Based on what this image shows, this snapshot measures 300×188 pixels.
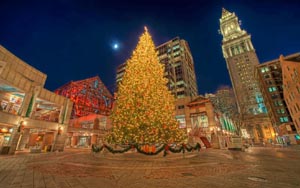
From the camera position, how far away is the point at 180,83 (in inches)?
2562

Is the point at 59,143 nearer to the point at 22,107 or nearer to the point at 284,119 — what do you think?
the point at 22,107

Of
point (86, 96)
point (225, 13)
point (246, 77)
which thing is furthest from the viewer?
point (225, 13)

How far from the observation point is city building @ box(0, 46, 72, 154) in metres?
15.3

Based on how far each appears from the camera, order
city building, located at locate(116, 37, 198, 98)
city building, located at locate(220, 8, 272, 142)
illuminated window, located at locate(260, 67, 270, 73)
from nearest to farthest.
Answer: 1. illuminated window, located at locate(260, 67, 270, 73)
2. city building, located at locate(116, 37, 198, 98)
3. city building, located at locate(220, 8, 272, 142)

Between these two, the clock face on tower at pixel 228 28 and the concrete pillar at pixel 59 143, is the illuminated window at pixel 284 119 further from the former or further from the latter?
the clock face on tower at pixel 228 28

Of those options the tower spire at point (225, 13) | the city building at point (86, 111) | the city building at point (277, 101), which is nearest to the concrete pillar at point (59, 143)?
the city building at point (86, 111)

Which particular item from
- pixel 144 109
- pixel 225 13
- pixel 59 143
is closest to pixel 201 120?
pixel 144 109

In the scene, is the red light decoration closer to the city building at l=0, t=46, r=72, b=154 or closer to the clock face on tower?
the city building at l=0, t=46, r=72, b=154

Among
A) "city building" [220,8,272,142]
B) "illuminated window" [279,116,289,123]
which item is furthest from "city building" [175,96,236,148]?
"city building" [220,8,272,142]

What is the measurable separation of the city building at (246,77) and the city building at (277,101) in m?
13.6

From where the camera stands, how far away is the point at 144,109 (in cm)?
1170

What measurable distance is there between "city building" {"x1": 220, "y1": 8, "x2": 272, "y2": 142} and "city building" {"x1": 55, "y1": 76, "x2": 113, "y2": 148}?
210 feet

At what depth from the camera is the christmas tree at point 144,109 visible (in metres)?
11.2

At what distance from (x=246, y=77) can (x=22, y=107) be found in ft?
376
